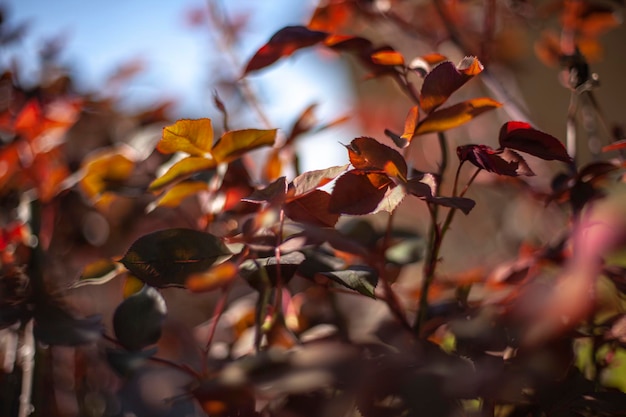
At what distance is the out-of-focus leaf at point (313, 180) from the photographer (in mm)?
505

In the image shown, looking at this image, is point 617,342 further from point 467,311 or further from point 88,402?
point 88,402

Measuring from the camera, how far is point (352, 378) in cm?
43

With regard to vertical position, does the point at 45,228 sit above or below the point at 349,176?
below

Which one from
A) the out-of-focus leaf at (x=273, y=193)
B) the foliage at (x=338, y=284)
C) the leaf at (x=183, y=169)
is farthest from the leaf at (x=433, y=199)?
the leaf at (x=183, y=169)

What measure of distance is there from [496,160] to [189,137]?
0.29 meters

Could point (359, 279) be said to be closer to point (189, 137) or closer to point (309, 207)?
point (309, 207)

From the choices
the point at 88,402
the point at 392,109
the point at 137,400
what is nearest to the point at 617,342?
the point at 137,400

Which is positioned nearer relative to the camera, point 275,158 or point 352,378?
point 352,378

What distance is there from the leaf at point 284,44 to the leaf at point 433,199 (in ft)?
0.85

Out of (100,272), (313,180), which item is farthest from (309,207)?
(100,272)

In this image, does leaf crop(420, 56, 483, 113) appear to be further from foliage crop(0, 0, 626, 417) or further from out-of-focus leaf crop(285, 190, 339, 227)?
out-of-focus leaf crop(285, 190, 339, 227)

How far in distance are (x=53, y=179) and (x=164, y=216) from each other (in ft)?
0.71

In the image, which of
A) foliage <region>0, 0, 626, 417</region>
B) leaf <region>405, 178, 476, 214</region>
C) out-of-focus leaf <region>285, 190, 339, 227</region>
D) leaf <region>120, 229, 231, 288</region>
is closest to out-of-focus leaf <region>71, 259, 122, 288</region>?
foliage <region>0, 0, 626, 417</region>

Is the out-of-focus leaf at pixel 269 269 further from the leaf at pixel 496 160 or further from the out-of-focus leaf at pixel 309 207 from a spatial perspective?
the leaf at pixel 496 160
